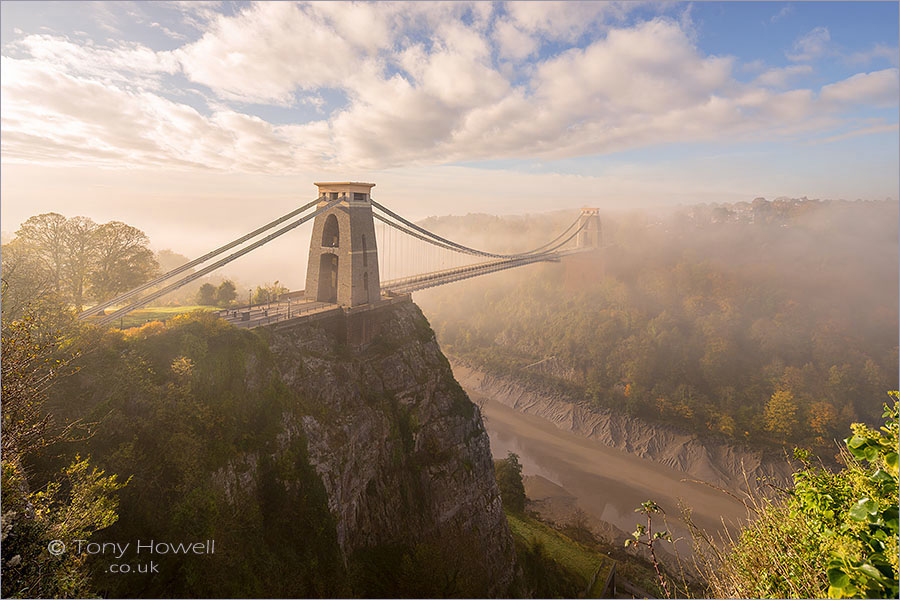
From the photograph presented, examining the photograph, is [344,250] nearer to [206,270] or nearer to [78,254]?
[206,270]

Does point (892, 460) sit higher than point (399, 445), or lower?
higher

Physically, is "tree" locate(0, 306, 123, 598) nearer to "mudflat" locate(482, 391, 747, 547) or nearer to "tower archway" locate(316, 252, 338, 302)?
"tower archway" locate(316, 252, 338, 302)

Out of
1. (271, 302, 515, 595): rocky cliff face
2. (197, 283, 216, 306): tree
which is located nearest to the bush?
(271, 302, 515, 595): rocky cliff face

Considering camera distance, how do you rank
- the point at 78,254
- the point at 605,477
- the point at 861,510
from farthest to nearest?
1. the point at 605,477
2. the point at 78,254
3. the point at 861,510

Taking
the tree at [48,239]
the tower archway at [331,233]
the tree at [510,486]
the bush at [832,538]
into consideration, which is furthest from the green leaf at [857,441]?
the tree at [510,486]

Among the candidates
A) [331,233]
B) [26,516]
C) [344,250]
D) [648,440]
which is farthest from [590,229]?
[26,516]

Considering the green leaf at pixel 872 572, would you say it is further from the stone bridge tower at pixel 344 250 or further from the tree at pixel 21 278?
the stone bridge tower at pixel 344 250
